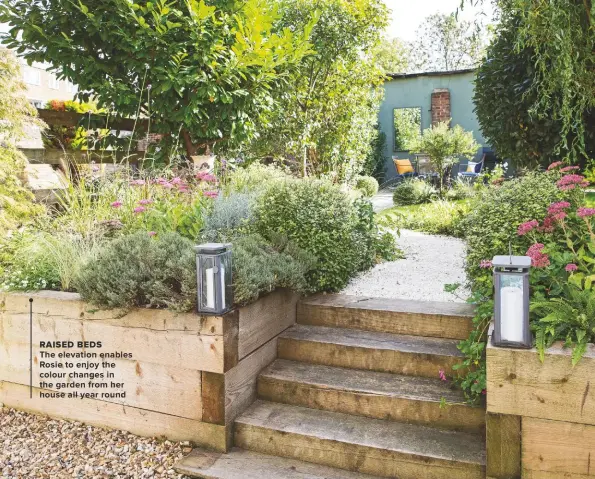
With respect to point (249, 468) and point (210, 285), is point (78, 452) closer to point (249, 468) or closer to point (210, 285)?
point (249, 468)

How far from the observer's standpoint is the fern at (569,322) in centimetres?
195

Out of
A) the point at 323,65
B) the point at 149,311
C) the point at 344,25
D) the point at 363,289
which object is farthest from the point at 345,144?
the point at 149,311

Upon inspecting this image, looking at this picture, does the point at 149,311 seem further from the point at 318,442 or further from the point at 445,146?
the point at 445,146

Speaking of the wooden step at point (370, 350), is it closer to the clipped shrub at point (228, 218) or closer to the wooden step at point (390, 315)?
the wooden step at point (390, 315)

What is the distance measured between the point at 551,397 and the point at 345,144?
20.0 ft

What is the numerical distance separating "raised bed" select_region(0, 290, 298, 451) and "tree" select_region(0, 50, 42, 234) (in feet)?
3.36

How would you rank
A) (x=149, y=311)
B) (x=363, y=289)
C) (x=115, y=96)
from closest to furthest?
(x=149, y=311) < (x=363, y=289) < (x=115, y=96)

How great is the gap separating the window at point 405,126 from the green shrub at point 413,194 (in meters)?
5.48

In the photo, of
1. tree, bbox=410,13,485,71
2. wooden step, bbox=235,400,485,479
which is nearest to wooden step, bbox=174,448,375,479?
wooden step, bbox=235,400,485,479

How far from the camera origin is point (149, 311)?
2631 mm

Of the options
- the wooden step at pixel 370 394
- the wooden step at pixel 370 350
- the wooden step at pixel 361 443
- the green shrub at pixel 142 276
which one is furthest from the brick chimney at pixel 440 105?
the wooden step at pixel 361 443

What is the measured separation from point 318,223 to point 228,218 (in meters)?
0.66

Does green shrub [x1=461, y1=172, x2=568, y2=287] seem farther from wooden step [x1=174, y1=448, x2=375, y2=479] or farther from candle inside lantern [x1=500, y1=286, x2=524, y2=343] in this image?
wooden step [x1=174, y1=448, x2=375, y2=479]

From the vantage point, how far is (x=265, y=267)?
2.80 metres
